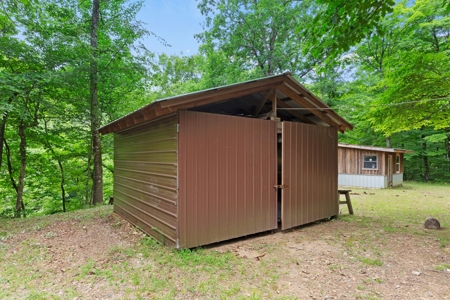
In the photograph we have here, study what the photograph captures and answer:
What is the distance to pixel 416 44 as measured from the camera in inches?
348

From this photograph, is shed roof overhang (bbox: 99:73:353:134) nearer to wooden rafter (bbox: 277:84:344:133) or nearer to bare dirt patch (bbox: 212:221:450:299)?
wooden rafter (bbox: 277:84:344:133)

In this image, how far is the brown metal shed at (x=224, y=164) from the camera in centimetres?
375

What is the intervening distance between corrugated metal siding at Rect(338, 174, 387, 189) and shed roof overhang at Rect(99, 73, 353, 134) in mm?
8381

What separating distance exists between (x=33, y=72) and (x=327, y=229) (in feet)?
26.1

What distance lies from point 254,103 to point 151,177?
2.73m

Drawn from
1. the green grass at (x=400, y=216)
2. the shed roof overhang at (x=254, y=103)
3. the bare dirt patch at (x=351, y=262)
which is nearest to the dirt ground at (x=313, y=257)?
the bare dirt patch at (x=351, y=262)

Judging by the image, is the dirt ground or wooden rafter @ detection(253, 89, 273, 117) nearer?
the dirt ground

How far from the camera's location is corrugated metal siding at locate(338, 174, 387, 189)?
12.5 m

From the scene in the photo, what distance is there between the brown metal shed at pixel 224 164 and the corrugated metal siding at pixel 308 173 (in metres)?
0.02

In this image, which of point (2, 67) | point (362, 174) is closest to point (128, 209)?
point (2, 67)

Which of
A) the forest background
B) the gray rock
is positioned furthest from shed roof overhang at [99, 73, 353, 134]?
the gray rock

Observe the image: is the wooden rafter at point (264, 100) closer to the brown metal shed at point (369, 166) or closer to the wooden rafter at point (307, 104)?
the wooden rafter at point (307, 104)

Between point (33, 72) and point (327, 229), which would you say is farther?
point (33, 72)

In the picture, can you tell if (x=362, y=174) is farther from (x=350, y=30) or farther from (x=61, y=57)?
(x=61, y=57)
